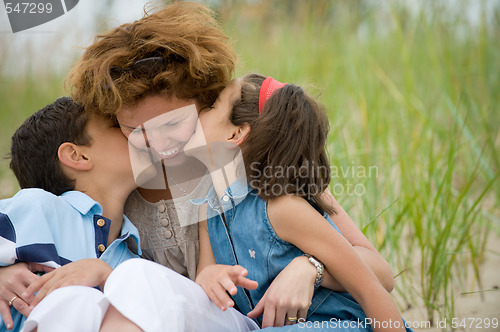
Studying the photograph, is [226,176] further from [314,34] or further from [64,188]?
[314,34]

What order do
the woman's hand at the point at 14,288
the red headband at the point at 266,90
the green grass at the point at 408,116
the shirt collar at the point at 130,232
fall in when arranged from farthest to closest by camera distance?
the green grass at the point at 408,116, the shirt collar at the point at 130,232, the red headband at the point at 266,90, the woman's hand at the point at 14,288

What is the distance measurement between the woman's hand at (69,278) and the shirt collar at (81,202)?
9.2 inches

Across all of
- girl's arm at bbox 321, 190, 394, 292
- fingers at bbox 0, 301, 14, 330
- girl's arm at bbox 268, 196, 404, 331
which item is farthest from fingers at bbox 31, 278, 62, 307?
girl's arm at bbox 321, 190, 394, 292

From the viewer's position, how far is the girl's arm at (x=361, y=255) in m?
1.56

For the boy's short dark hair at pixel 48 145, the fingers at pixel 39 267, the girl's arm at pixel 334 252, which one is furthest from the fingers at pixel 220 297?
the boy's short dark hair at pixel 48 145

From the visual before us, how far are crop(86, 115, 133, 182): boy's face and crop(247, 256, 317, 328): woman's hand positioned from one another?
69 centimetres

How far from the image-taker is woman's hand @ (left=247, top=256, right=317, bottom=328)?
1450 millimetres

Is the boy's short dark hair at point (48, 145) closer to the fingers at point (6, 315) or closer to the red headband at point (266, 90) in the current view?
the fingers at point (6, 315)

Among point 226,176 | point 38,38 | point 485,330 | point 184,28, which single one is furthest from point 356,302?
point 38,38

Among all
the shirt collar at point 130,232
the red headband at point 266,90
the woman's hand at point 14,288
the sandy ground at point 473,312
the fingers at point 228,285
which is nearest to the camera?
the fingers at point 228,285

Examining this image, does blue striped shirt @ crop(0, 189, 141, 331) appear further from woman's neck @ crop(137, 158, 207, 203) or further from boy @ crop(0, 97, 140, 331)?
woman's neck @ crop(137, 158, 207, 203)

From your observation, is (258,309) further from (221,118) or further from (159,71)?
(159,71)

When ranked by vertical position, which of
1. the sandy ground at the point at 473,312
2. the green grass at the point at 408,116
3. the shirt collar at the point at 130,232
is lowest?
the sandy ground at the point at 473,312

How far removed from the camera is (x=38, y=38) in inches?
158
